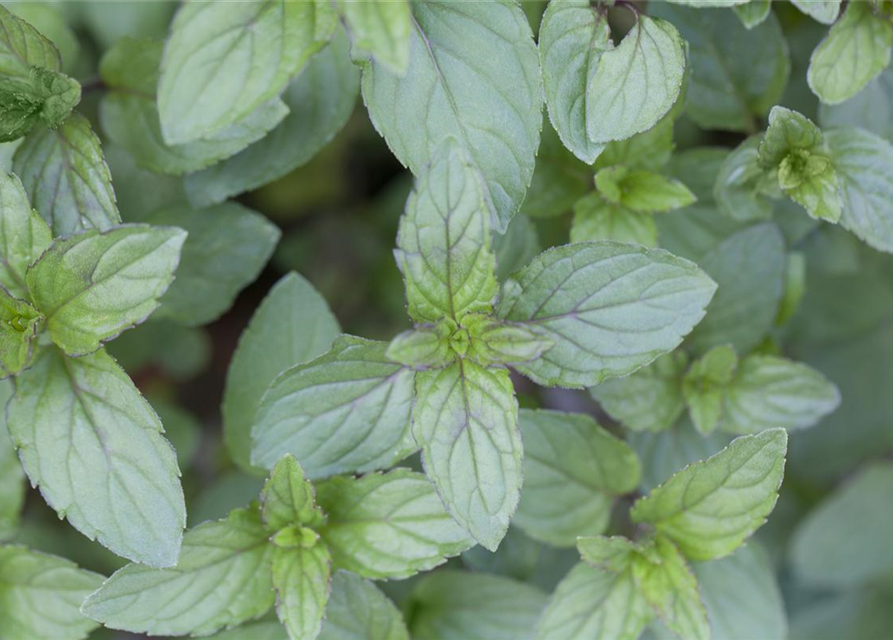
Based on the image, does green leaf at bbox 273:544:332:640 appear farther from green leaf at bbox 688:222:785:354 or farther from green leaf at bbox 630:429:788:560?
Result: green leaf at bbox 688:222:785:354

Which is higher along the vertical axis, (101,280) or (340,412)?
(101,280)

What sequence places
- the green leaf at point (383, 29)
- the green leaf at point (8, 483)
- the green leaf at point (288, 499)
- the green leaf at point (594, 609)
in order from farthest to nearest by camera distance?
1. the green leaf at point (8, 483)
2. the green leaf at point (594, 609)
3. the green leaf at point (288, 499)
4. the green leaf at point (383, 29)

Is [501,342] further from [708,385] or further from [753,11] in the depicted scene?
[753,11]

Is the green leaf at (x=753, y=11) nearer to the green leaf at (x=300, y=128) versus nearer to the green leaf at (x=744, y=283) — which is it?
the green leaf at (x=744, y=283)

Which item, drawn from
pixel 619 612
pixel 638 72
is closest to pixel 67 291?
pixel 638 72

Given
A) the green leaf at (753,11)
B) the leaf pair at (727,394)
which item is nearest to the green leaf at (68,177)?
the leaf pair at (727,394)

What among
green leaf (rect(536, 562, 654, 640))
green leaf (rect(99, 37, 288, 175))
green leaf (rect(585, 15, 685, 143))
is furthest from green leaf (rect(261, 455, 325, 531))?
green leaf (rect(585, 15, 685, 143))

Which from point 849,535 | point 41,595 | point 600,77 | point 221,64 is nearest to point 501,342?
point 600,77
